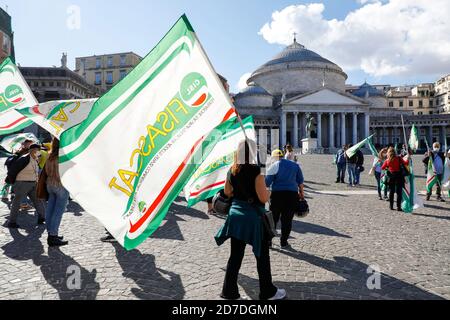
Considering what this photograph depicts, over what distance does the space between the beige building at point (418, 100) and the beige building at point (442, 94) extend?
1451 mm

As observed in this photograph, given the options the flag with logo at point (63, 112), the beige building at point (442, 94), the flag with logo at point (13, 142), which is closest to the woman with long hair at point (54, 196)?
the flag with logo at point (63, 112)

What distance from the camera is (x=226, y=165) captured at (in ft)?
23.8

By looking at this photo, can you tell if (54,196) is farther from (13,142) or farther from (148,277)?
(13,142)

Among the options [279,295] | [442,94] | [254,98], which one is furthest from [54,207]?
[442,94]

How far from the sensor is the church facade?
62812 mm

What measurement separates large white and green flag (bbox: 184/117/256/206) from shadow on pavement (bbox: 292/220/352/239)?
6.34 feet

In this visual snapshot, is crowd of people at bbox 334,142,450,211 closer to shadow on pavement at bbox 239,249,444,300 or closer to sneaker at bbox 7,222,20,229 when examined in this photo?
shadow on pavement at bbox 239,249,444,300

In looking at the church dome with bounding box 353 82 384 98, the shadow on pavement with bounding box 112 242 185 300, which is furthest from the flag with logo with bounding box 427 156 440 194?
the church dome with bounding box 353 82 384 98

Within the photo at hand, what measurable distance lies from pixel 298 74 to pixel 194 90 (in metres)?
74.3

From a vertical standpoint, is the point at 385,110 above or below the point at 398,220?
above

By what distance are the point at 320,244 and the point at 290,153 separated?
15.9 feet

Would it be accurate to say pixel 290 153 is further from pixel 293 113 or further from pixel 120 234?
pixel 293 113
